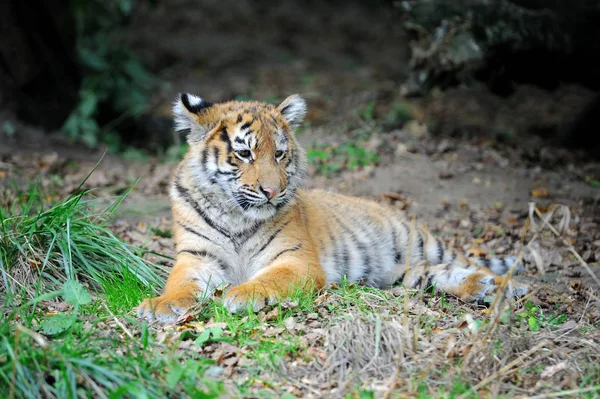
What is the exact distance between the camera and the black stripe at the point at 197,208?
538cm

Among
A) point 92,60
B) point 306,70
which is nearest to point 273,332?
point 92,60

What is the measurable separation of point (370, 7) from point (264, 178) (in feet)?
50.5

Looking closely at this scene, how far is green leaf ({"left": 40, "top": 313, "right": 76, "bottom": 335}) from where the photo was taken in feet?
13.8

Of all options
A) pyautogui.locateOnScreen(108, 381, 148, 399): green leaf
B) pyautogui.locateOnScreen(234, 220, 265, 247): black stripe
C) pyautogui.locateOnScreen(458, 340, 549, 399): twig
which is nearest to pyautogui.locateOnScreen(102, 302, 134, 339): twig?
pyautogui.locateOnScreen(108, 381, 148, 399): green leaf

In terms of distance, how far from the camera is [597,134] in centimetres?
1029

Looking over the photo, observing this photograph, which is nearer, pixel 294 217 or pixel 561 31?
pixel 294 217

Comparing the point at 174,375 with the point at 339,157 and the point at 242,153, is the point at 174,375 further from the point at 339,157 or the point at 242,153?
the point at 339,157

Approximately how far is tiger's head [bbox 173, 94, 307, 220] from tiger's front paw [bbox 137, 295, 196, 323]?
93 centimetres

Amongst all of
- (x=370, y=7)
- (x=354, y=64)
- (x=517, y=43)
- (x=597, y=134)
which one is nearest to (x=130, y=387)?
(x=517, y=43)

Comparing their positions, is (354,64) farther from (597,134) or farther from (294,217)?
(294,217)

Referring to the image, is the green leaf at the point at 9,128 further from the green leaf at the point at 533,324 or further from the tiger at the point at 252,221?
the green leaf at the point at 533,324

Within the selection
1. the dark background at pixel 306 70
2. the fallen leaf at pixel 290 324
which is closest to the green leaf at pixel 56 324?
the fallen leaf at pixel 290 324

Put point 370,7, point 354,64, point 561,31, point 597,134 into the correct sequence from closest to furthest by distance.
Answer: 1. point 561,31
2. point 597,134
3. point 354,64
4. point 370,7

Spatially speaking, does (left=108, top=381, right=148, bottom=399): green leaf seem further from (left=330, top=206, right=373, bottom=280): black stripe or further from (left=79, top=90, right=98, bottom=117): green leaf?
(left=79, top=90, right=98, bottom=117): green leaf
